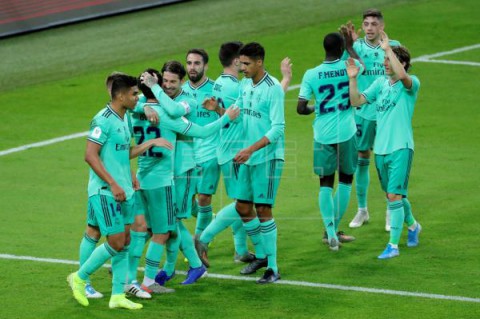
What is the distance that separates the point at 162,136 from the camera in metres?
12.4

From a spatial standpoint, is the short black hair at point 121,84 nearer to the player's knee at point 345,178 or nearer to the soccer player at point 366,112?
the player's knee at point 345,178

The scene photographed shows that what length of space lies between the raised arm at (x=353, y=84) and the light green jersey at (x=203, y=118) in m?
1.68

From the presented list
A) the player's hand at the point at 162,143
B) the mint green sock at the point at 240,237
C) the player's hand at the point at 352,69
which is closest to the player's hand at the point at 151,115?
the player's hand at the point at 162,143

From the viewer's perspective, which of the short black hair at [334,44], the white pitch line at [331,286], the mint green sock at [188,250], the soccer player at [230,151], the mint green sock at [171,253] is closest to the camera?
the white pitch line at [331,286]

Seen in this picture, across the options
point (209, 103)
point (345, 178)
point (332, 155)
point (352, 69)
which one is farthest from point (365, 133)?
point (209, 103)

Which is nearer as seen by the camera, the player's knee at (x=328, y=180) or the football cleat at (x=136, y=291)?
the football cleat at (x=136, y=291)

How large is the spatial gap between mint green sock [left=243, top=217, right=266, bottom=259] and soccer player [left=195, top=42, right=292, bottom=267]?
0.06m

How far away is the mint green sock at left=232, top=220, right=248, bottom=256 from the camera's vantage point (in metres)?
13.5

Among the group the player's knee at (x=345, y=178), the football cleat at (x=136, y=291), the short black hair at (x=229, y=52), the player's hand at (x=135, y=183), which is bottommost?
the football cleat at (x=136, y=291)

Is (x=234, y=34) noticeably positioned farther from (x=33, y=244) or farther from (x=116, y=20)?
(x=33, y=244)

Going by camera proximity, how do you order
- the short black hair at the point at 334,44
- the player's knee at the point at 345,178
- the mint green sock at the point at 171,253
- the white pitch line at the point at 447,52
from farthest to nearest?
1. the white pitch line at the point at 447,52
2. the player's knee at the point at 345,178
3. the short black hair at the point at 334,44
4. the mint green sock at the point at 171,253

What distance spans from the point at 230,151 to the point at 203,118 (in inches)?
28.0

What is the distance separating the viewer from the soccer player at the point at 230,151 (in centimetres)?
1330

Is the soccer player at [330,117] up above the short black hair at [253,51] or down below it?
below
